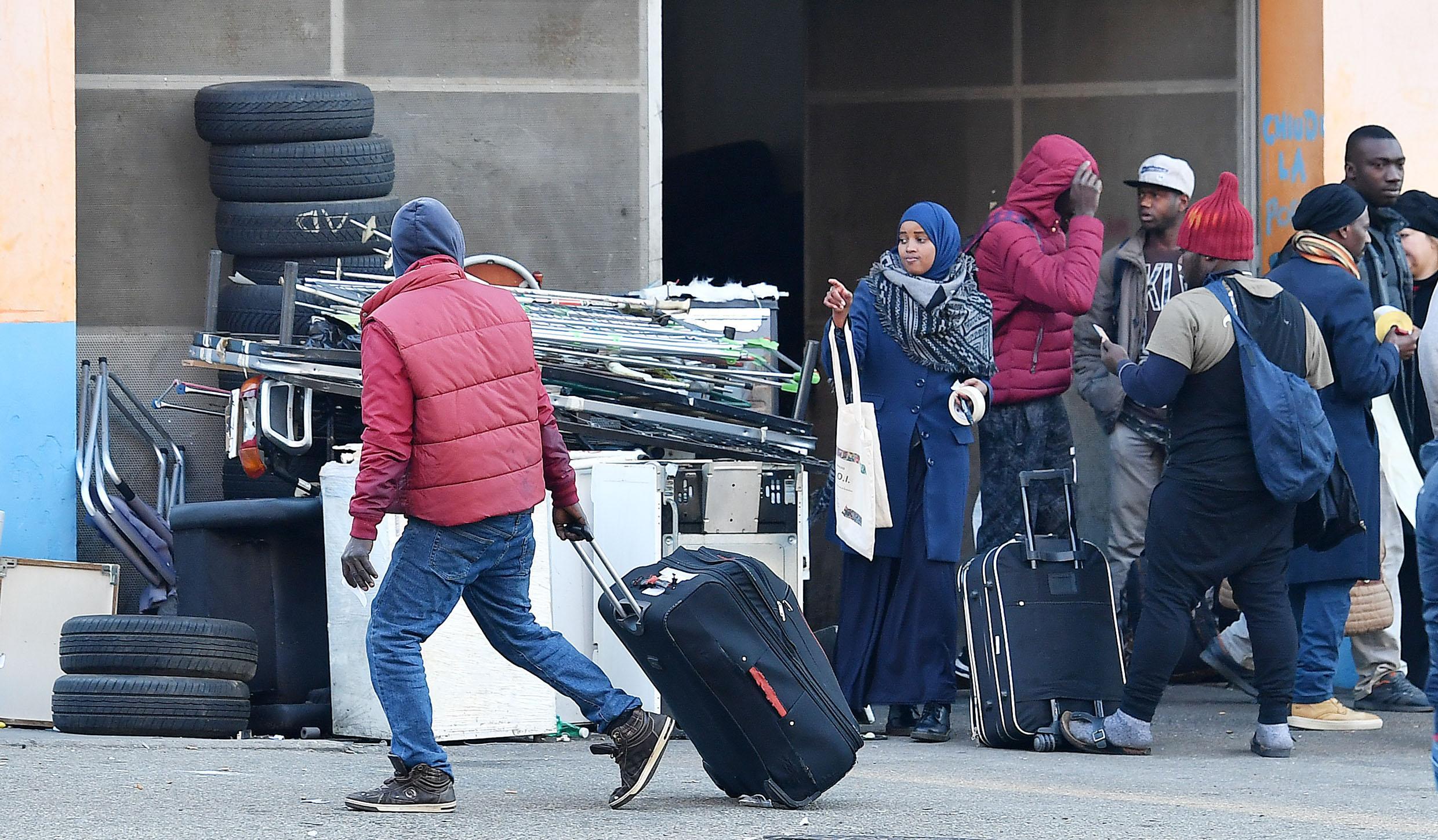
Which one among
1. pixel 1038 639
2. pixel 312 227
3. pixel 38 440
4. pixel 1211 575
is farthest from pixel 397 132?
pixel 1211 575

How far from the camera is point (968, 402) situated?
23.4 feet

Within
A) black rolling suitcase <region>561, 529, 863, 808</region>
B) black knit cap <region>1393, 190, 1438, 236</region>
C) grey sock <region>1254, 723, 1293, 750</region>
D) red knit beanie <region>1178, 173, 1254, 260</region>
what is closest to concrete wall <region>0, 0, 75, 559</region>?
black rolling suitcase <region>561, 529, 863, 808</region>

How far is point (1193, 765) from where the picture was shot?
21.8 ft

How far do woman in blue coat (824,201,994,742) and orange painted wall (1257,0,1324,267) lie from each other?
9.04 feet

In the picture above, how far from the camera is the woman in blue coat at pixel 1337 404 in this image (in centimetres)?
723

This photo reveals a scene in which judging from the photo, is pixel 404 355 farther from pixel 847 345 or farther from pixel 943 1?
pixel 943 1

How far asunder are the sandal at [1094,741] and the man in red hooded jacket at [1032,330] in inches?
36.1

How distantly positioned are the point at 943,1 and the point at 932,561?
4.75 meters

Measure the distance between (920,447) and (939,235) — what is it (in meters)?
0.83

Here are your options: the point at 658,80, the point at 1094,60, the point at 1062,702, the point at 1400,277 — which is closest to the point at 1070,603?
the point at 1062,702

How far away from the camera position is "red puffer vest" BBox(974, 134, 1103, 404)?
7.52m

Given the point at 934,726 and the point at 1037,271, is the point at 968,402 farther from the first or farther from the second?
the point at 934,726

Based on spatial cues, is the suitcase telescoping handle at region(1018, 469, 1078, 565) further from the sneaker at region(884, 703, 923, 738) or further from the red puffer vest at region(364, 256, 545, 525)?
the red puffer vest at region(364, 256, 545, 525)

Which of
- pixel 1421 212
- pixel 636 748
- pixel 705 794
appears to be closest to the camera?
pixel 636 748
